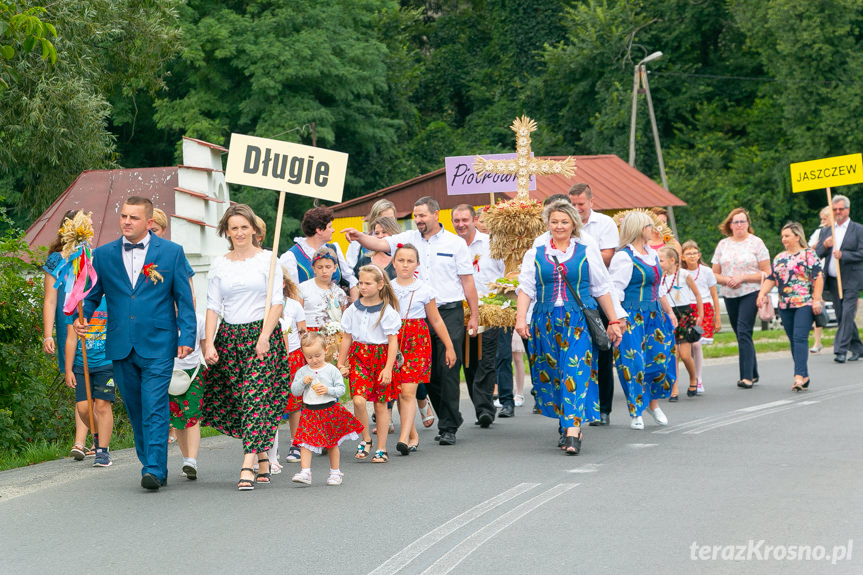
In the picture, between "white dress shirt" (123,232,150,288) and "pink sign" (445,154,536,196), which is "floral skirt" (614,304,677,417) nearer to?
"pink sign" (445,154,536,196)

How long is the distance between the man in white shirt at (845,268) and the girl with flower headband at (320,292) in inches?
370

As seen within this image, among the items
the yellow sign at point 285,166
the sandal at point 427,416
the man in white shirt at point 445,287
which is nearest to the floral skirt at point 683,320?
the sandal at point 427,416

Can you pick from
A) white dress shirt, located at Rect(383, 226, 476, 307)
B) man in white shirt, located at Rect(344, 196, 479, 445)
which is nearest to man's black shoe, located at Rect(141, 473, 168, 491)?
man in white shirt, located at Rect(344, 196, 479, 445)

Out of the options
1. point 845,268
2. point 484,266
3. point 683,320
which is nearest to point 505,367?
point 484,266

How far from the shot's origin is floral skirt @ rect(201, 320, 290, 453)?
8523 mm

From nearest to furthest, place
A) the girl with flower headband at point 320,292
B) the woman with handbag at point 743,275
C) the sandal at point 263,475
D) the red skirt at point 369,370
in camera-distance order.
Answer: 1. the sandal at point 263,475
2. the red skirt at point 369,370
3. the girl with flower headband at point 320,292
4. the woman with handbag at point 743,275

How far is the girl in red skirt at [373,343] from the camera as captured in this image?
31.2ft

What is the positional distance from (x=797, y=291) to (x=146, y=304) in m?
8.85

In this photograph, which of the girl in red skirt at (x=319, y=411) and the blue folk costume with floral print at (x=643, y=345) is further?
the blue folk costume with floral print at (x=643, y=345)

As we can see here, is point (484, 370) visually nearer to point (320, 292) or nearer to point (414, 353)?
point (414, 353)

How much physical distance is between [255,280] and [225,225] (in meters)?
0.46

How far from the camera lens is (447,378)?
10.4 meters

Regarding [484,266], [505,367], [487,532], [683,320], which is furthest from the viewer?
[683,320]

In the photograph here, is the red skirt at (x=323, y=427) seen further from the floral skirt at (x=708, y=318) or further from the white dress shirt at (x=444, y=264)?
the floral skirt at (x=708, y=318)
